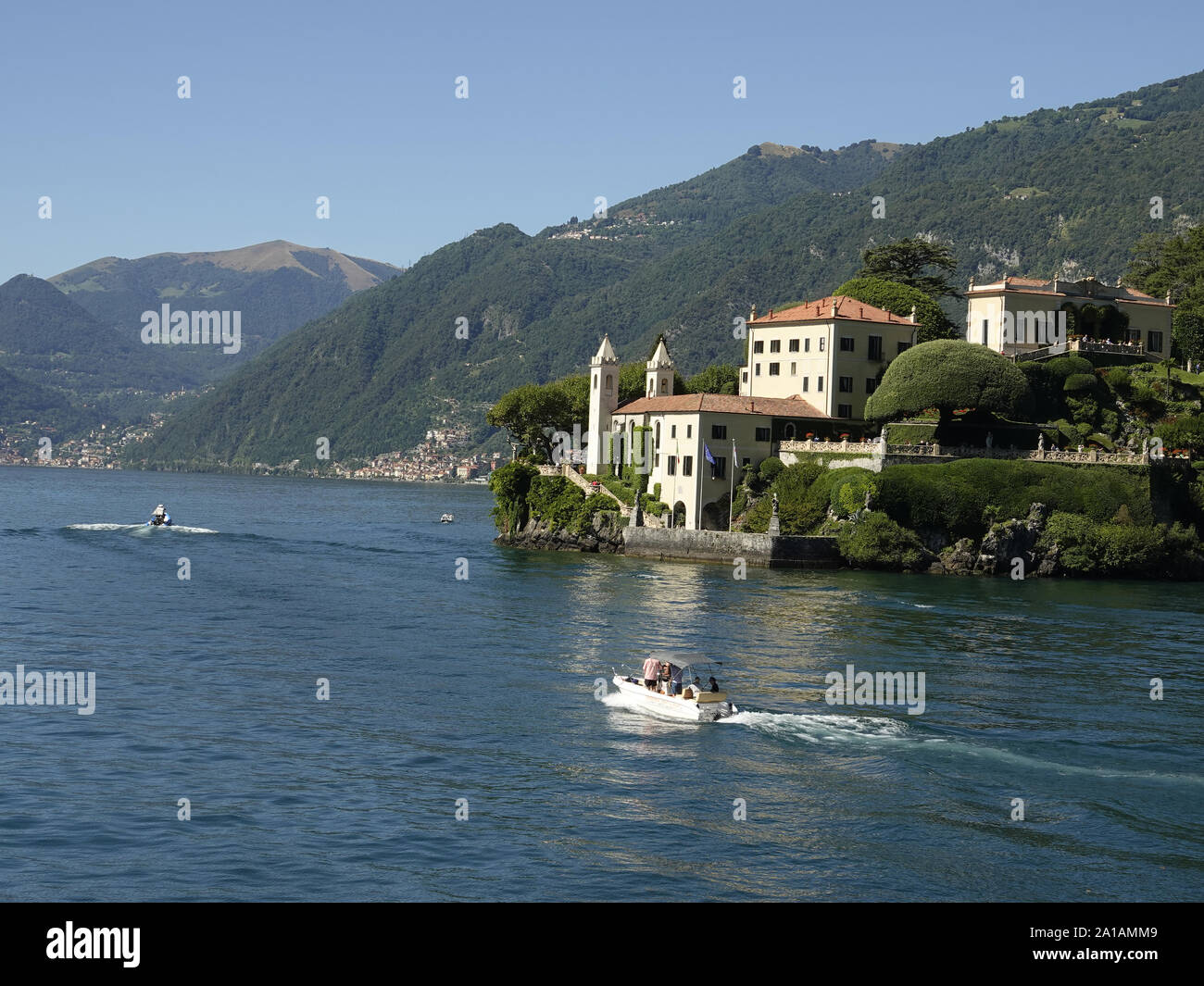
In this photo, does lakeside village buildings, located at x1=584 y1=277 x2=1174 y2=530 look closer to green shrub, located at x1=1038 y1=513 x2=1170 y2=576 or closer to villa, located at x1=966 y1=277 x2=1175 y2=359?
villa, located at x1=966 y1=277 x2=1175 y2=359

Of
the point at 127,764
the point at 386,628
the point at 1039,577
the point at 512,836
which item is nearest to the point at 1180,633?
the point at 1039,577

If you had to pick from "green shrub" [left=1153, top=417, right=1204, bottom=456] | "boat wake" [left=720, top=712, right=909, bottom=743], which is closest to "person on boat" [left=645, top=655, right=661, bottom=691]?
"boat wake" [left=720, top=712, right=909, bottom=743]

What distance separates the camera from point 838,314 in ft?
361

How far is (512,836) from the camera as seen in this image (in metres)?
31.3

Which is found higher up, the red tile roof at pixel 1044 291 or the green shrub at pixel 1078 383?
the red tile roof at pixel 1044 291

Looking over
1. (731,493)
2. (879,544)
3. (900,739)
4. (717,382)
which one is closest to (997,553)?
(879,544)

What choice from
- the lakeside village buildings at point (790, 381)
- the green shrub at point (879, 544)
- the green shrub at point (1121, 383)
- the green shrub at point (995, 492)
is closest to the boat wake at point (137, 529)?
the lakeside village buildings at point (790, 381)

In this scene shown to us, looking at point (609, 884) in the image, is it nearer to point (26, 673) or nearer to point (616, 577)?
point (26, 673)

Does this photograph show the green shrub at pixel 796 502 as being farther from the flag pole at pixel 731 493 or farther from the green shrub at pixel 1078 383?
the green shrub at pixel 1078 383

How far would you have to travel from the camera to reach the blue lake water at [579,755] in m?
29.2

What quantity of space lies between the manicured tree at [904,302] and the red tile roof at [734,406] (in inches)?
631

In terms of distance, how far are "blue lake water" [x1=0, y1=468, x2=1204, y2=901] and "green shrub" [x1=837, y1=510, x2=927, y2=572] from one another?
16867 millimetres

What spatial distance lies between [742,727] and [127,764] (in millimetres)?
18620
